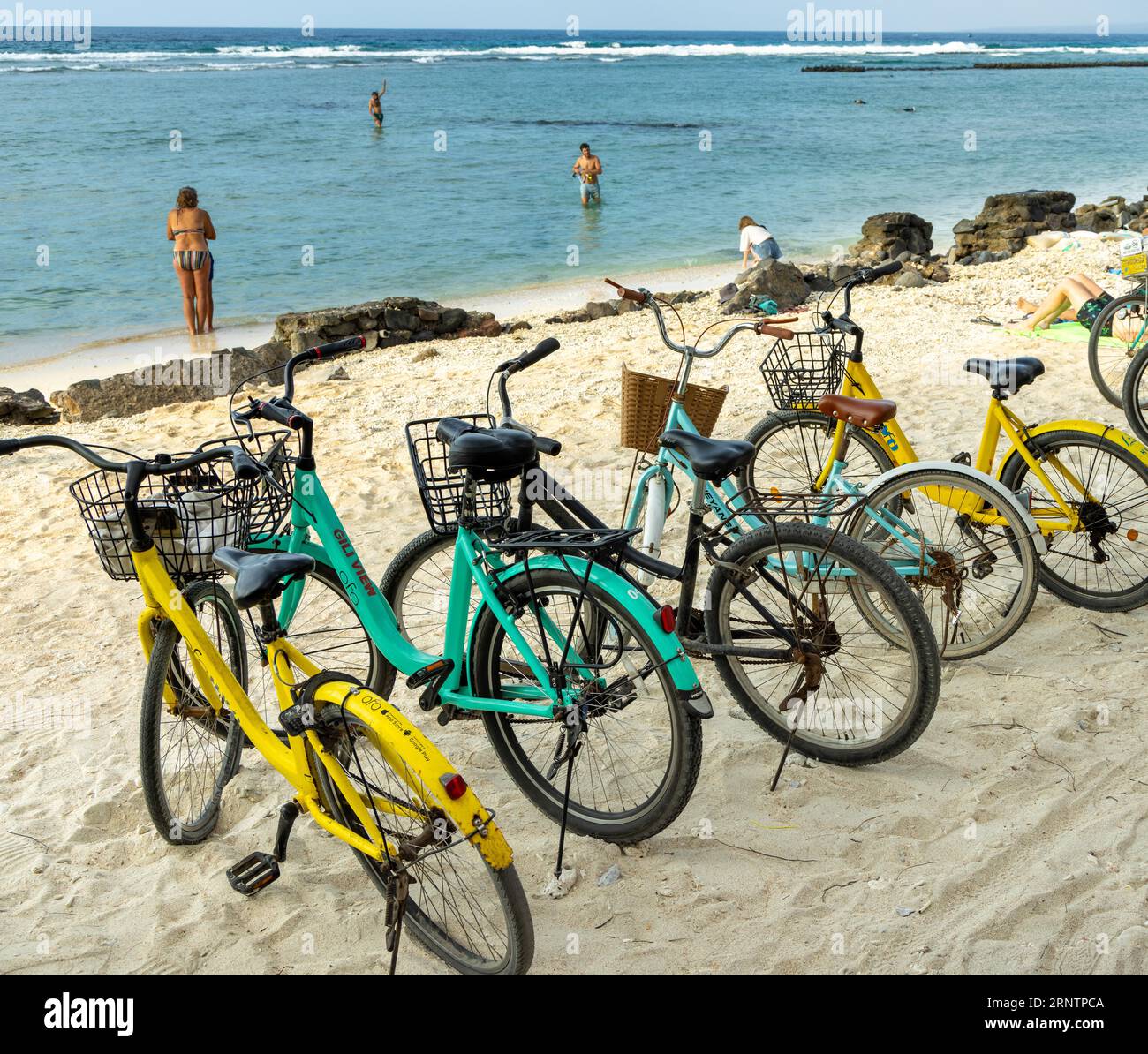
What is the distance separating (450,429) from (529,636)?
0.73m

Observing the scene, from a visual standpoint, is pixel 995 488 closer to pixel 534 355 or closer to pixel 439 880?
pixel 534 355

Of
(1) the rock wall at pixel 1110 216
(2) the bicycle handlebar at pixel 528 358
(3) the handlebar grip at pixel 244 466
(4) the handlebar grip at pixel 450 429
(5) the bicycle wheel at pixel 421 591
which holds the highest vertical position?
(1) the rock wall at pixel 1110 216

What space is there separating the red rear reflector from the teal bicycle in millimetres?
515

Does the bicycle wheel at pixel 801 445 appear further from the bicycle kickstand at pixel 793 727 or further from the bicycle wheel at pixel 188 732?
the bicycle wheel at pixel 188 732

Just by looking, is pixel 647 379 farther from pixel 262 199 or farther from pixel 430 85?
pixel 430 85

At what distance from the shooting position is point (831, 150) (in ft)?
102

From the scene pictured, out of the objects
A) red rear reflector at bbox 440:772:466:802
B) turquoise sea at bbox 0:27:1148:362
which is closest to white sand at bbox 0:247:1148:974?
red rear reflector at bbox 440:772:466:802

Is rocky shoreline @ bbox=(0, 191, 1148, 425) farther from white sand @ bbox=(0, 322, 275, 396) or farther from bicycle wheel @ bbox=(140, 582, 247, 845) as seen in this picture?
bicycle wheel @ bbox=(140, 582, 247, 845)

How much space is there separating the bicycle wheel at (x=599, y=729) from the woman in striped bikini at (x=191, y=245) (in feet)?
31.7

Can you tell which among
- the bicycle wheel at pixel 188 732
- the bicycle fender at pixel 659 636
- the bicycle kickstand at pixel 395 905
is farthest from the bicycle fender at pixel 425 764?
the bicycle wheel at pixel 188 732

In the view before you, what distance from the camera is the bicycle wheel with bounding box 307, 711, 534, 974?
2555 mm

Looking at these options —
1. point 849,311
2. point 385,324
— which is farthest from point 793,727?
point 385,324

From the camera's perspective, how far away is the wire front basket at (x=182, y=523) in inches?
118

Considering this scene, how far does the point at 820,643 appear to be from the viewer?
3484mm
